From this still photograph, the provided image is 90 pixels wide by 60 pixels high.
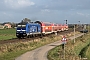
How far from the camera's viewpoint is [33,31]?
170ft

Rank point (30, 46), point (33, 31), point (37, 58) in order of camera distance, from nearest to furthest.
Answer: point (37, 58)
point (30, 46)
point (33, 31)

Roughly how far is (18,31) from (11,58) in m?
20.9

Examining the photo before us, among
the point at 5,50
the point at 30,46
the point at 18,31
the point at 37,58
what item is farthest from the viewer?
the point at 18,31

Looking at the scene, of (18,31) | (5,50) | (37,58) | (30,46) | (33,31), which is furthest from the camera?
(33,31)

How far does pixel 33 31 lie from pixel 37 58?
2598cm

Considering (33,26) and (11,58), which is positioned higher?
(33,26)

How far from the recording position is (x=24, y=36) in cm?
4725

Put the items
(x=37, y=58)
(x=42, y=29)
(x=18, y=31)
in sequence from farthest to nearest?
(x=42, y=29), (x=18, y=31), (x=37, y=58)

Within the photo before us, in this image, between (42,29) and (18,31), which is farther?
(42,29)

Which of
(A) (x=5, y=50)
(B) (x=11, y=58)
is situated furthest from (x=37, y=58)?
(A) (x=5, y=50)

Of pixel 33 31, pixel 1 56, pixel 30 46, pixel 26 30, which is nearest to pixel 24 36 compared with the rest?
pixel 26 30

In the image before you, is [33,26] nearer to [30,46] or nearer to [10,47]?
[30,46]

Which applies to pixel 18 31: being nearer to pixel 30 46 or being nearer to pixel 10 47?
pixel 30 46

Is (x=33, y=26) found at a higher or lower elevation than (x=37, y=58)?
higher
